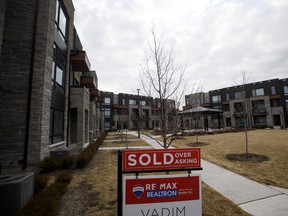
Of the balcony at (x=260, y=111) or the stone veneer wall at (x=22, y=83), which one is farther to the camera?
the balcony at (x=260, y=111)

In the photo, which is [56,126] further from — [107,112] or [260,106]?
[260,106]

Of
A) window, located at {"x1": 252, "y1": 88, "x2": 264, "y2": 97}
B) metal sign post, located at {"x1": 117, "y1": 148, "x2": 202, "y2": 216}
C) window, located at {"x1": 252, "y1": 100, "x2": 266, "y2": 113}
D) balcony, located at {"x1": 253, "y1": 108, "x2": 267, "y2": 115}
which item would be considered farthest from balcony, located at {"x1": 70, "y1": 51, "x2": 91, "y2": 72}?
window, located at {"x1": 252, "y1": 88, "x2": 264, "y2": 97}

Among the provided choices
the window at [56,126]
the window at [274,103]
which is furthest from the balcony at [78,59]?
the window at [274,103]

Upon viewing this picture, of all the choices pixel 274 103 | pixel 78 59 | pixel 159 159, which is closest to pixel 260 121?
pixel 274 103

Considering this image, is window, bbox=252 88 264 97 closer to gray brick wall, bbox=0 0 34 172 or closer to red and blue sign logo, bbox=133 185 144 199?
gray brick wall, bbox=0 0 34 172

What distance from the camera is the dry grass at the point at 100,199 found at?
408cm

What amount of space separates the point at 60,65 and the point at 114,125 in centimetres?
4625

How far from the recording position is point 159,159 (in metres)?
3.09

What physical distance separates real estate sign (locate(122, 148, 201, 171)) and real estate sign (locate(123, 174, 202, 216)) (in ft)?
0.57

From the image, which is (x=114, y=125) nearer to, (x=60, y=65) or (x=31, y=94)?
(x=60, y=65)

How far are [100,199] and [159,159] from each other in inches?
110

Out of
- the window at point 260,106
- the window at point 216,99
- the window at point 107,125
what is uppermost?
the window at point 216,99

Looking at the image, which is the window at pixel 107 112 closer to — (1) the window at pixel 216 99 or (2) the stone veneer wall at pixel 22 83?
(1) the window at pixel 216 99

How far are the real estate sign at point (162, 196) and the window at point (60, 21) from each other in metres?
11.1
